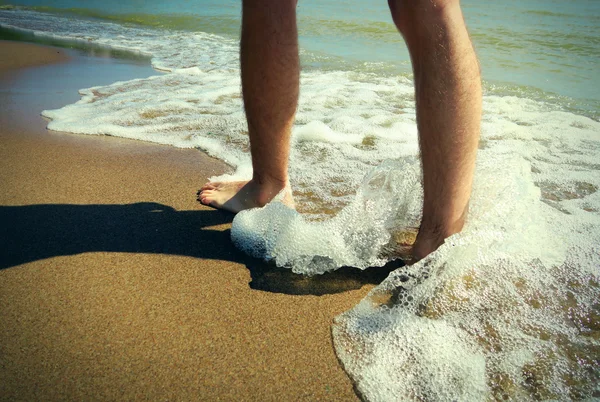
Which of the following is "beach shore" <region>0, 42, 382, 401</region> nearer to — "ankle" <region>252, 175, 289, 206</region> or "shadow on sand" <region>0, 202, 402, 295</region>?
"shadow on sand" <region>0, 202, 402, 295</region>

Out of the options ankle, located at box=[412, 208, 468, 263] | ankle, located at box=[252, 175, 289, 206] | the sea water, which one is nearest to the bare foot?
ankle, located at box=[252, 175, 289, 206]

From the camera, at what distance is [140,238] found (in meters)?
1.62

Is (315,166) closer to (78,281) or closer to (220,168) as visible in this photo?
(220,168)

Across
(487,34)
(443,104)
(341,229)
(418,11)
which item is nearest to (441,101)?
(443,104)

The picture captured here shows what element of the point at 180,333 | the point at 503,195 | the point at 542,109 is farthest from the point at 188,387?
the point at 542,109

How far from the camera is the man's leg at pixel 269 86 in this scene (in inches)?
64.5

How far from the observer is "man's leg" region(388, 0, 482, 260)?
4.32 ft

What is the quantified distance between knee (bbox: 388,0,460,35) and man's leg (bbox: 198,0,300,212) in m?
0.43

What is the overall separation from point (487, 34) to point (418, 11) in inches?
279

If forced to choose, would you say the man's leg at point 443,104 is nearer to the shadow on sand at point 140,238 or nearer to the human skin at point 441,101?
the human skin at point 441,101

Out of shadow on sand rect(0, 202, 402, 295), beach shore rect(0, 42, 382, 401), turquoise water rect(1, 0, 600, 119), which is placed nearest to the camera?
beach shore rect(0, 42, 382, 401)

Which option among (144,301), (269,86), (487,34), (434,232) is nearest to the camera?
(144,301)

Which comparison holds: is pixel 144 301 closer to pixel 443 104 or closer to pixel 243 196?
pixel 243 196

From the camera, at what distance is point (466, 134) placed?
1348mm
